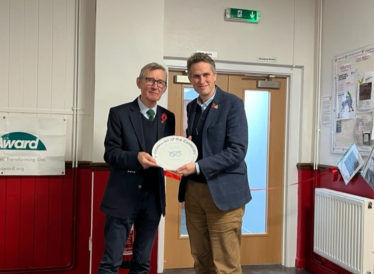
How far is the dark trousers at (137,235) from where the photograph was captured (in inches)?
75.7

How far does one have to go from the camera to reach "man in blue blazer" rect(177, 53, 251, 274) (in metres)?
1.79

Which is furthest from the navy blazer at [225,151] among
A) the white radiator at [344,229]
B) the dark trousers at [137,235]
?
the white radiator at [344,229]

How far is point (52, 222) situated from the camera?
8.92 feet

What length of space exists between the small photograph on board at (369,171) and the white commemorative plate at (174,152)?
4.50ft

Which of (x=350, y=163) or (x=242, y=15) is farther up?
(x=242, y=15)

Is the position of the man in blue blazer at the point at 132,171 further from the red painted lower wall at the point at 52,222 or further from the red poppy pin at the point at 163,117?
the red painted lower wall at the point at 52,222

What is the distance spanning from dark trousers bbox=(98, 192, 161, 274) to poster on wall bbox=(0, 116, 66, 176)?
964mm

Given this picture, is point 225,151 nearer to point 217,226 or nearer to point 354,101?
point 217,226

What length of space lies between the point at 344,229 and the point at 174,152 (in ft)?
5.18

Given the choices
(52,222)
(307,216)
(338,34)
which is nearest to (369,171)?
(307,216)

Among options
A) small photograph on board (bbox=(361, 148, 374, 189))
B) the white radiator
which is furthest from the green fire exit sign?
the white radiator

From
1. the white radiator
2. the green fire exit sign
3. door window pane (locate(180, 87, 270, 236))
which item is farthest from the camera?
door window pane (locate(180, 87, 270, 236))

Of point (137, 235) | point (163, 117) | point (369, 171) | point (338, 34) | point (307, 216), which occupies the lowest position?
point (307, 216)

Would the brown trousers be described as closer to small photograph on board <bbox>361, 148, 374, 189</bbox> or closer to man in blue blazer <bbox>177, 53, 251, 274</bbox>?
man in blue blazer <bbox>177, 53, 251, 274</bbox>
